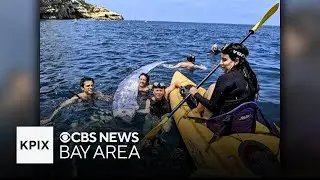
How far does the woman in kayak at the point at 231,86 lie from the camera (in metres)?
3.61

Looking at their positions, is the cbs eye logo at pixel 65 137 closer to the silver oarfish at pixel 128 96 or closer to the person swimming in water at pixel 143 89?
the silver oarfish at pixel 128 96

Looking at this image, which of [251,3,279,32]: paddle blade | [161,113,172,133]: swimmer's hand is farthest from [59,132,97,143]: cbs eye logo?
[251,3,279,32]: paddle blade

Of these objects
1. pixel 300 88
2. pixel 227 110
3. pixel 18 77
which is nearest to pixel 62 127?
pixel 18 77

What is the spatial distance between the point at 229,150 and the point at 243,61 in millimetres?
733

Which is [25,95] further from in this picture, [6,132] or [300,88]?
[300,88]

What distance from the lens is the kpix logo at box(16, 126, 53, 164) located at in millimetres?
3494

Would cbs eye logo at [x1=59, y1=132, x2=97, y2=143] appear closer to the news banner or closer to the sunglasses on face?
the news banner

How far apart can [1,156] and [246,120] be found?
196 cm

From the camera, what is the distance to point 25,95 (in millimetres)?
3486

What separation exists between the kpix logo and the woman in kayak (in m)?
1.21

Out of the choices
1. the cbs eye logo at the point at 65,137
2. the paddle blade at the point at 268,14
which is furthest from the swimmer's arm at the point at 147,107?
the paddle blade at the point at 268,14

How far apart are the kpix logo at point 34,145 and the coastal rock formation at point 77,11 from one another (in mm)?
916

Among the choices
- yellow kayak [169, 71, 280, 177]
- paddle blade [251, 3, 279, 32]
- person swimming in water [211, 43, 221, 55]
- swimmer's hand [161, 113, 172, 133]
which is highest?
paddle blade [251, 3, 279, 32]

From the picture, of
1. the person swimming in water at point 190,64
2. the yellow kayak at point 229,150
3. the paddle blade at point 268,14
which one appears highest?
the paddle blade at point 268,14
